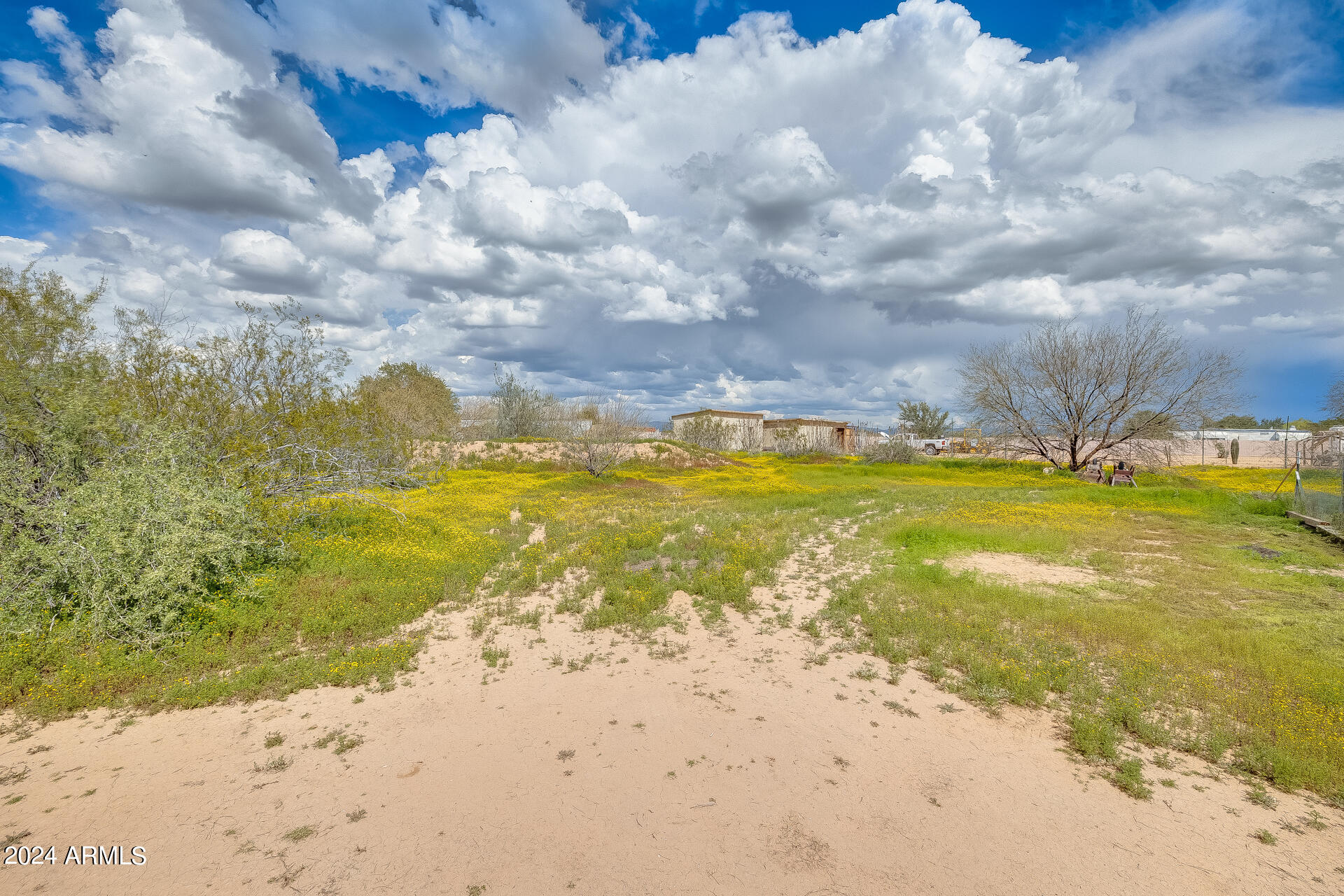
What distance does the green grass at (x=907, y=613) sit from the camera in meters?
5.42

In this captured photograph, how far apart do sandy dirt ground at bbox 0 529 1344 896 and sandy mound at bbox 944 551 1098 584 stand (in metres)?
5.54

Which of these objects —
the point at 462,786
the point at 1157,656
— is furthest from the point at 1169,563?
the point at 462,786

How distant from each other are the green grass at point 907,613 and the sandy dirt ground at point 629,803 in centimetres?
53

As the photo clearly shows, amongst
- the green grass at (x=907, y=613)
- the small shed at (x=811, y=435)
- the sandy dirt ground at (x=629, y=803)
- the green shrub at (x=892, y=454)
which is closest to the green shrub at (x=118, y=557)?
the green grass at (x=907, y=613)

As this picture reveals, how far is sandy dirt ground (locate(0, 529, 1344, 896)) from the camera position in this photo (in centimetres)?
351

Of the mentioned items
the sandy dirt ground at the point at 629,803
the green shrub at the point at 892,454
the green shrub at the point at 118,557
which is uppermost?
the green shrub at the point at 892,454

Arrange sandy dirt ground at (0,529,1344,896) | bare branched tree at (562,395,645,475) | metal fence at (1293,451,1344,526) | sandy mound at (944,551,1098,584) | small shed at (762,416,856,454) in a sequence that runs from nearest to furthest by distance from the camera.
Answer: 1. sandy dirt ground at (0,529,1344,896)
2. sandy mound at (944,551,1098,584)
3. metal fence at (1293,451,1344,526)
4. bare branched tree at (562,395,645,475)
5. small shed at (762,416,856,454)

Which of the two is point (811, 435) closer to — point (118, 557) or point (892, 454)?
point (892, 454)

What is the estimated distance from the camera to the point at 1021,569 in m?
10.8

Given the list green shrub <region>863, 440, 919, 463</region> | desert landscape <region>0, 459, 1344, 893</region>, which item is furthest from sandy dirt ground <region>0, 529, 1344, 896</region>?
green shrub <region>863, 440, 919, 463</region>

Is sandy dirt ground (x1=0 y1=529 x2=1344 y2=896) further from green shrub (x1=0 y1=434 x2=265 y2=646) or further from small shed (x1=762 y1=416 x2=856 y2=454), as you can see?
small shed (x1=762 y1=416 x2=856 y2=454)

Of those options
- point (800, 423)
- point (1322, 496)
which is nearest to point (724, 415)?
point (800, 423)

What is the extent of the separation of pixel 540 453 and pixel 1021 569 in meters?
28.7

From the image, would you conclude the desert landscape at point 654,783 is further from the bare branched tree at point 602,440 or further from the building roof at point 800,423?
the building roof at point 800,423
